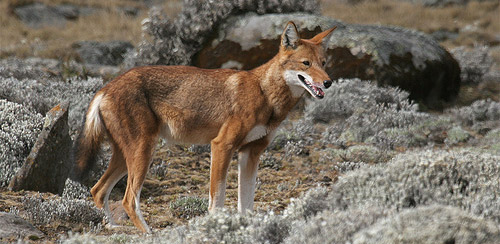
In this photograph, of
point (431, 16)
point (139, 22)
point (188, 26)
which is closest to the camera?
point (188, 26)

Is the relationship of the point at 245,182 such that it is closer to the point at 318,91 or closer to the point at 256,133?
the point at 256,133

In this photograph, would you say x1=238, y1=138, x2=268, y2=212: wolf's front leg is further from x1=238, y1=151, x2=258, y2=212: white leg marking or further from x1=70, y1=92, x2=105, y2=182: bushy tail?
x1=70, y1=92, x2=105, y2=182: bushy tail

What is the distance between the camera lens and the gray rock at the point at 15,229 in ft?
16.3

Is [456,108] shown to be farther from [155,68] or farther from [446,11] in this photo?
[446,11]

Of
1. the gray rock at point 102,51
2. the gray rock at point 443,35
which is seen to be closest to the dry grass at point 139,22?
the gray rock at point 443,35

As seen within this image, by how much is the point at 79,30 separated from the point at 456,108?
607 inches

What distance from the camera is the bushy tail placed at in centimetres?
580

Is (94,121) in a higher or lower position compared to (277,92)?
lower

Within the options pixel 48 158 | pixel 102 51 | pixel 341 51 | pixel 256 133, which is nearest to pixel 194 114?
pixel 256 133

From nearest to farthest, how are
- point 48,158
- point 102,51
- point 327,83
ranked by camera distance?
point 327,83, point 48,158, point 102,51

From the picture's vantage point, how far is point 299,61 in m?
5.91

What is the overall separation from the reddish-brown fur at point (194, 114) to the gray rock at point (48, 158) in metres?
0.97

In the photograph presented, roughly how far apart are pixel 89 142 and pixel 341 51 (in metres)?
6.54

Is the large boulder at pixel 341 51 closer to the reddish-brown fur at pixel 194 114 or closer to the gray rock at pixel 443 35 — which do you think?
the reddish-brown fur at pixel 194 114
